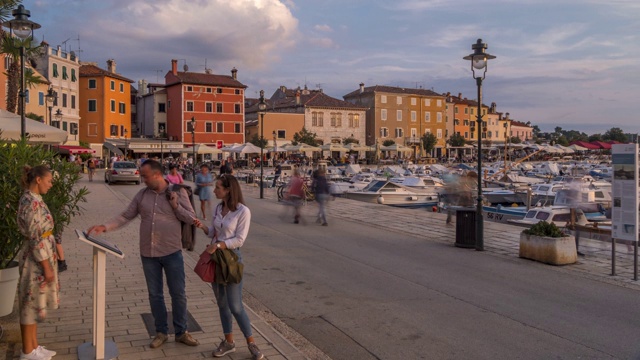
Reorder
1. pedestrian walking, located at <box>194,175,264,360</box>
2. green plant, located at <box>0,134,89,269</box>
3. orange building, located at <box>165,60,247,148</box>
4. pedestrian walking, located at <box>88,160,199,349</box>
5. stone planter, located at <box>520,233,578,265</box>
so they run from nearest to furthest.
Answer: pedestrian walking, located at <box>194,175,264,360</box>
pedestrian walking, located at <box>88,160,199,349</box>
green plant, located at <box>0,134,89,269</box>
stone planter, located at <box>520,233,578,265</box>
orange building, located at <box>165,60,247,148</box>

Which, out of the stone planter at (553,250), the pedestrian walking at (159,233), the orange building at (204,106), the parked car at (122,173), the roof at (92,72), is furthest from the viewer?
the orange building at (204,106)

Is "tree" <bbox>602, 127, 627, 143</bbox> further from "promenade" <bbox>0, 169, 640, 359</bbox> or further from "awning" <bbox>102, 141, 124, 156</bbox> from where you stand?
"promenade" <bbox>0, 169, 640, 359</bbox>

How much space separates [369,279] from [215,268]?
16.2 feet

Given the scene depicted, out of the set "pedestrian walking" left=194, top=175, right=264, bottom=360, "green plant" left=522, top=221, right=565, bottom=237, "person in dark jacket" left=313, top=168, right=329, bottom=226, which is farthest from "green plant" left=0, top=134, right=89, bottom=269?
"person in dark jacket" left=313, top=168, right=329, bottom=226

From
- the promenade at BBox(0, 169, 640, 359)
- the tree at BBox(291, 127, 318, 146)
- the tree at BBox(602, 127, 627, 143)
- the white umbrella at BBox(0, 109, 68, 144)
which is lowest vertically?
the promenade at BBox(0, 169, 640, 359)

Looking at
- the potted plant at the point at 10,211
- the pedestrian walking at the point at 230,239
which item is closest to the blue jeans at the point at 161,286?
the pedestrian walking at the point at 230,239

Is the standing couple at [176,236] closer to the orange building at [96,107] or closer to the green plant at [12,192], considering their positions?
the green plant at [12,192]

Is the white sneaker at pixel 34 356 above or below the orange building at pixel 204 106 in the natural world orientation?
below

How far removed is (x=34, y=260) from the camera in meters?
5.18

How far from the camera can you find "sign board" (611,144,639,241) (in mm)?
10281

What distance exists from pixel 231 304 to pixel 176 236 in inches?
36.3

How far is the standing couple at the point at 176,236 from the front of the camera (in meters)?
5.67

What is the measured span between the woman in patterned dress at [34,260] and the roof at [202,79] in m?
71.6

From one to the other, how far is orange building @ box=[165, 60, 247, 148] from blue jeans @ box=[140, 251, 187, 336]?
70.0 meters
